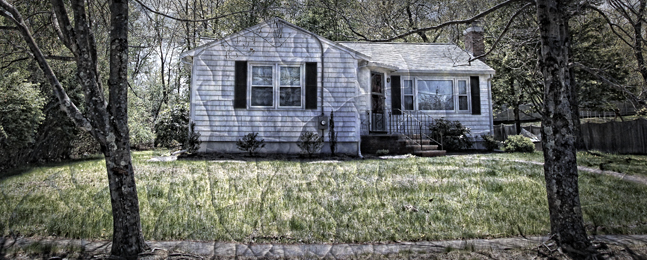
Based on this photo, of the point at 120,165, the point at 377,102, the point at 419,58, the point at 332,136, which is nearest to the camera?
the point at 120,165

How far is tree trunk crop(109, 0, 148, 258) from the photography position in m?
2.88

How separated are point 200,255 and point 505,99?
71.4ft

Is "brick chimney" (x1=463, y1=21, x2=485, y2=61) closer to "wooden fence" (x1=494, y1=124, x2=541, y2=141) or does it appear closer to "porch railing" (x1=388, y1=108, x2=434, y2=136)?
"porch railing" (x1=388, y1=108, x2=434, y2=136)

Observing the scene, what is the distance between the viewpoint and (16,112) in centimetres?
725

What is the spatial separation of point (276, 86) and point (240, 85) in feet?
3.60

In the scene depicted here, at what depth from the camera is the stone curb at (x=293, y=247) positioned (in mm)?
3004

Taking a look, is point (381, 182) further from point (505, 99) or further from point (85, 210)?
point (505, 99)

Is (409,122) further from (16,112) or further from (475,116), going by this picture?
(16,112)

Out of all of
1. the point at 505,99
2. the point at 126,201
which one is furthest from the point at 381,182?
the point at 505,99

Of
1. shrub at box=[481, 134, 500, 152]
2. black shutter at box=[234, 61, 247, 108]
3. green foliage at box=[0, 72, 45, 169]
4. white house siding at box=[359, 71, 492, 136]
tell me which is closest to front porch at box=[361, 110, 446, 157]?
white house siding at box=[359, 71, 492, 136]

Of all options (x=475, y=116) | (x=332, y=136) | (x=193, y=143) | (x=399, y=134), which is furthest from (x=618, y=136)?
(x=193, y=143)

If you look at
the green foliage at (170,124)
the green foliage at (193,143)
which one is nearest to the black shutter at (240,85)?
the green foliage at (193,143)

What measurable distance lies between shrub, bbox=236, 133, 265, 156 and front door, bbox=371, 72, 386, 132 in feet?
14.2

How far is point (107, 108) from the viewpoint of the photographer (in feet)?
9.67
